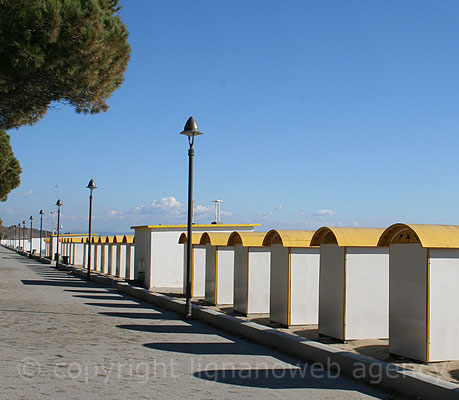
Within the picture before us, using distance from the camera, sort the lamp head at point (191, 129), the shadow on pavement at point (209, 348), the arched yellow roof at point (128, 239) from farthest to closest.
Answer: the arched yellow roof at point (128, 239) → the lamp head at point (191, 129) → the shadow on pavement at point (209, 348)

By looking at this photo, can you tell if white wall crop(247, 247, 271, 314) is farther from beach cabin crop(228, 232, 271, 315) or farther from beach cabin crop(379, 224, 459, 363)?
beach cabin crop(379, 224, 459, 363)

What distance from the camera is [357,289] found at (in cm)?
1046

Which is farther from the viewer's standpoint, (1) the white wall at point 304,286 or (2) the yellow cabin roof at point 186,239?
(2) the yellow cabin roof at point 186,239

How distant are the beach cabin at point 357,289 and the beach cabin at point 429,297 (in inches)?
64.4

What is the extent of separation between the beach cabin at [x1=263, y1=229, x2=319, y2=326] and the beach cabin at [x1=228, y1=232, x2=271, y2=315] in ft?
5.35

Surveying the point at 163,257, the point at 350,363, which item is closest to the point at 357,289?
the point at 350,363

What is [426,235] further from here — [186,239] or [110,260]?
[110,260]

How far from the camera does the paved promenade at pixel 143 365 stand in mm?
7055

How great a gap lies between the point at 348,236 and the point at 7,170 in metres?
35.3

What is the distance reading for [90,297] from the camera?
20.8 m

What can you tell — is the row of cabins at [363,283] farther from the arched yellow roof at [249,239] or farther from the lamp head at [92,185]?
the lamp head at [92,185]

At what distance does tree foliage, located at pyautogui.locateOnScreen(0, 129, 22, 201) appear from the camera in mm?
38097

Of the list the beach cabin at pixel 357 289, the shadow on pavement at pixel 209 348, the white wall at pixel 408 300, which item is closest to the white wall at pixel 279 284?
Answer: the beach cabin at pixel 357 289

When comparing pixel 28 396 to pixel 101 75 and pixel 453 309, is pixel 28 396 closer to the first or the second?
pixel 453 309
